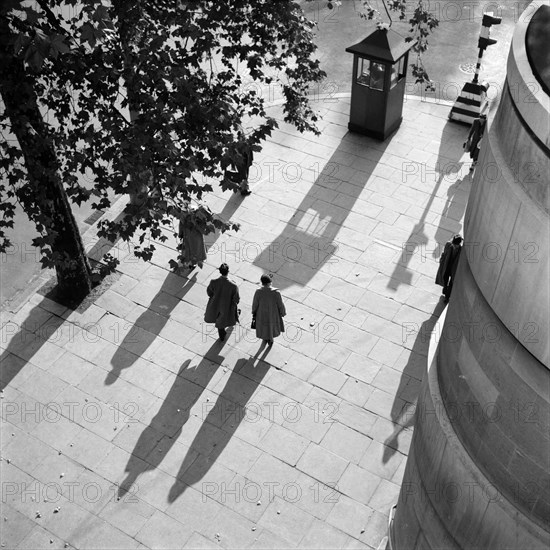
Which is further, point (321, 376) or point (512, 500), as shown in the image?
point (321, 376)

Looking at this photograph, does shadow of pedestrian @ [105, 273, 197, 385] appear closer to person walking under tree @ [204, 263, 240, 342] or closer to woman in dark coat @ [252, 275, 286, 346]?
person walking under tree @ [204, 263, 240, 342]

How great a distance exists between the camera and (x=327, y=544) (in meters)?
10.0

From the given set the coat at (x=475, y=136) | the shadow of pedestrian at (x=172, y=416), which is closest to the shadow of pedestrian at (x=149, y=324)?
the shadow of pedestrian at (x=172, y=416)

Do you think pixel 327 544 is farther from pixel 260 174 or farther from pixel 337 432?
pixel 260 174

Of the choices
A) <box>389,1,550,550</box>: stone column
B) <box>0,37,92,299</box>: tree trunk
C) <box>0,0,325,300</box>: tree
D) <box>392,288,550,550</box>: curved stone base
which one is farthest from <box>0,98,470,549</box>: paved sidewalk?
<box>389,1,550,550</box>: stone column

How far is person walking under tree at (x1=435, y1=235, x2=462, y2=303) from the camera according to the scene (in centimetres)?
1229

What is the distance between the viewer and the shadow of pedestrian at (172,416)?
35.8 ft

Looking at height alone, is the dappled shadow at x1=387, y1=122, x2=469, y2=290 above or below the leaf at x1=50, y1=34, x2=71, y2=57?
below

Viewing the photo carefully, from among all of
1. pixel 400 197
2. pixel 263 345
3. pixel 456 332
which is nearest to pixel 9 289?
pixel 263 345

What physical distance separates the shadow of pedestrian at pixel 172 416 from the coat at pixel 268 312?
0.83m

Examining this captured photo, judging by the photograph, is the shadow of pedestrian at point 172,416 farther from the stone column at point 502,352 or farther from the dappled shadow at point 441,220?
the stone column at point 502,352

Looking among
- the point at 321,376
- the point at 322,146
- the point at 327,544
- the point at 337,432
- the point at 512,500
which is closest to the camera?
the point at 512,500

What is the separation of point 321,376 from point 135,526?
3.34 m

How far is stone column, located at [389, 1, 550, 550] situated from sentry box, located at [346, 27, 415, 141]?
9.28 meters
